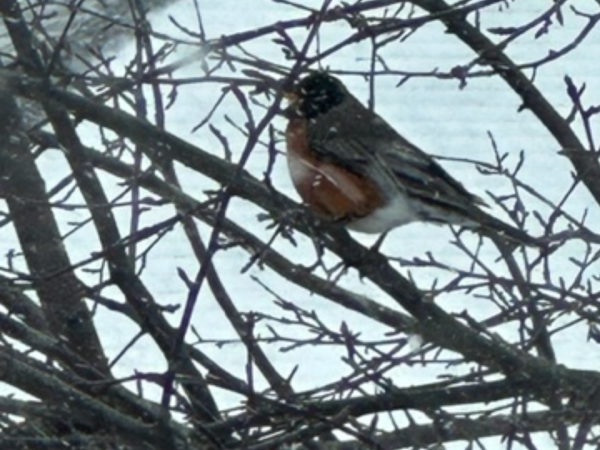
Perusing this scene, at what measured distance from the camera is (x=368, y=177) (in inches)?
127

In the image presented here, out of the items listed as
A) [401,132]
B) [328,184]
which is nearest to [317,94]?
[328,184]

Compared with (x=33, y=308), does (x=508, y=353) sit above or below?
below

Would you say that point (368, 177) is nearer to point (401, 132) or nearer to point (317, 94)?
point (317, 94)

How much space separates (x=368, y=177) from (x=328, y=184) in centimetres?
11

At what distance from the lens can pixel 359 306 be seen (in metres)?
2.82

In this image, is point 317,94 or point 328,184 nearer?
point 328,184

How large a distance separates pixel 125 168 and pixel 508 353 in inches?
30.4

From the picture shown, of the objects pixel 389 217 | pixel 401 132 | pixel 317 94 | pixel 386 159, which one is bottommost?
pixel 389 217

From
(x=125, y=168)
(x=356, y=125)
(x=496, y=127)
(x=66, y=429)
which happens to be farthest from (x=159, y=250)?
(x=66, y=429)

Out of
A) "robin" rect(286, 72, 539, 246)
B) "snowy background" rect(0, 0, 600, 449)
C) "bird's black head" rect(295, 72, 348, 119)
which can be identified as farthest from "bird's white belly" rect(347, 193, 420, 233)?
"snowy background" rect(0, 0, 600, 449)

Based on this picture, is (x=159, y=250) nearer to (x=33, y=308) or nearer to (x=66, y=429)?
(x=33, y=308)

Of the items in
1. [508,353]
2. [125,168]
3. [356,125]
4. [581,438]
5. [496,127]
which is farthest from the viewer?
[496,127]

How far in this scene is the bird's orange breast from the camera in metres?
3.17

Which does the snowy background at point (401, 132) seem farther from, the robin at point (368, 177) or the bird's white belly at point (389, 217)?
the bird's white belly at point (389, 217)
